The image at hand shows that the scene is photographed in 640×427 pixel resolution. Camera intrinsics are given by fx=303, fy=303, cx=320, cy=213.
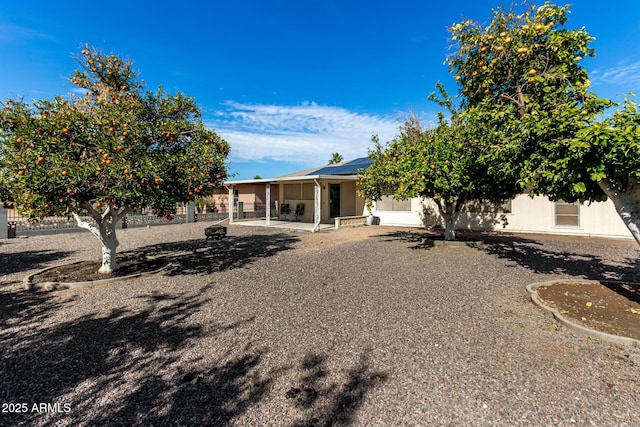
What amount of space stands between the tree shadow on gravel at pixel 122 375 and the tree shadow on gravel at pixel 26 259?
4.47 metres

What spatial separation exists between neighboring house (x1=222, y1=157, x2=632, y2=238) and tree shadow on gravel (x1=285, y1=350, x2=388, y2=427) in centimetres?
989

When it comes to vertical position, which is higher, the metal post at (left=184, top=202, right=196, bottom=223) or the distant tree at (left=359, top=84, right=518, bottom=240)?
the distant tree at (left=359, top=84, right=518, bottom=240)

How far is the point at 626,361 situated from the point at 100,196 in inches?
278

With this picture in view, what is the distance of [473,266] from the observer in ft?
23.0

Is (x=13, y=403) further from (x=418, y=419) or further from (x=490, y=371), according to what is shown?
(x=490, y=371)

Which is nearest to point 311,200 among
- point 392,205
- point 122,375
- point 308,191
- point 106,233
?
point 308,191

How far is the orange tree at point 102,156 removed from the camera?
15.8ft

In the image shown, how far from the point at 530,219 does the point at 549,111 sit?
9971 mm

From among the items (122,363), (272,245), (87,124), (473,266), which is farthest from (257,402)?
(272,245)

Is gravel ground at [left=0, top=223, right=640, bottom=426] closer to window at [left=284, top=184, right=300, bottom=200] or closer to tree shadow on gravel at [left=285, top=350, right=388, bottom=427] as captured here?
tree shadow on gravel at [left=285, top=350, right=388, bottom=427]

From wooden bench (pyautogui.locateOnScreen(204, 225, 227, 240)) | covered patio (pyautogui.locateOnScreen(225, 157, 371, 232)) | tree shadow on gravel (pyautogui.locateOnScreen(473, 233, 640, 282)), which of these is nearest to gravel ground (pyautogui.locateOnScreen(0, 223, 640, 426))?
tree shadow on gravel (pyautogui.locateOnScreen(473, 233, 640, 282))

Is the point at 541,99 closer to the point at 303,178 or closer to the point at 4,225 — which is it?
the point at 303,178

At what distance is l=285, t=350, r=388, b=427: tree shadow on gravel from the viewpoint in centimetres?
227

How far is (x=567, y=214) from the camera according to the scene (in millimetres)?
11977
